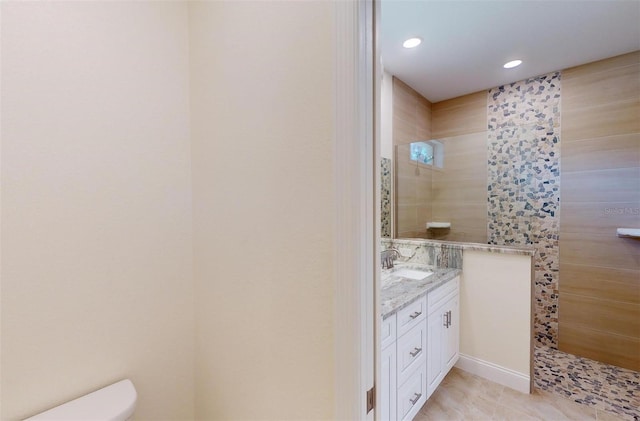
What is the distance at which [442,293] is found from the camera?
2.01 meters

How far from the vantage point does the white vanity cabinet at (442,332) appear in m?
1.84

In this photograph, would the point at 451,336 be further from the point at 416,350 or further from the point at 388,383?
the point at 388,383

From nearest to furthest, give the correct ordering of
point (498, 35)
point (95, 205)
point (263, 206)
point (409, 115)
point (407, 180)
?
point (263, 206) → point (95, 205) → point (498, 35) → point (407, 180) → point (409, 115)

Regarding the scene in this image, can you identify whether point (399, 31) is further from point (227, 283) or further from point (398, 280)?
point (227, 283)

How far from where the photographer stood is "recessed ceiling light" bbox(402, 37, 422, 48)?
6.63 ft

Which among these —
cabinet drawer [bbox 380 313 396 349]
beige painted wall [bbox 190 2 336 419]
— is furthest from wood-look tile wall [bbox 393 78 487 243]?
beige painted wall [bbox 190 2 336 419]

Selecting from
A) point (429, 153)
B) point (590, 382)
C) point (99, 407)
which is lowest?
point (590, 382)

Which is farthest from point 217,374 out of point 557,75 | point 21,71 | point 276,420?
point 557,75

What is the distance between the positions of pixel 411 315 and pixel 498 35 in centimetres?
214

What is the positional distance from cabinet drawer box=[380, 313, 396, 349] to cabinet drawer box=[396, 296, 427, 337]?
5cm

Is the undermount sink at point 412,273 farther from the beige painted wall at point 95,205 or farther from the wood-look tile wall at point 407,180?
the beige painted wall at point 95,205

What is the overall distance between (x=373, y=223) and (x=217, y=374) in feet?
3.17

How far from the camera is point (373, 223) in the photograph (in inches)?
25.9

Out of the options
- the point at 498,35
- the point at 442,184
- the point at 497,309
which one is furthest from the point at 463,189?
the point at 498,35
